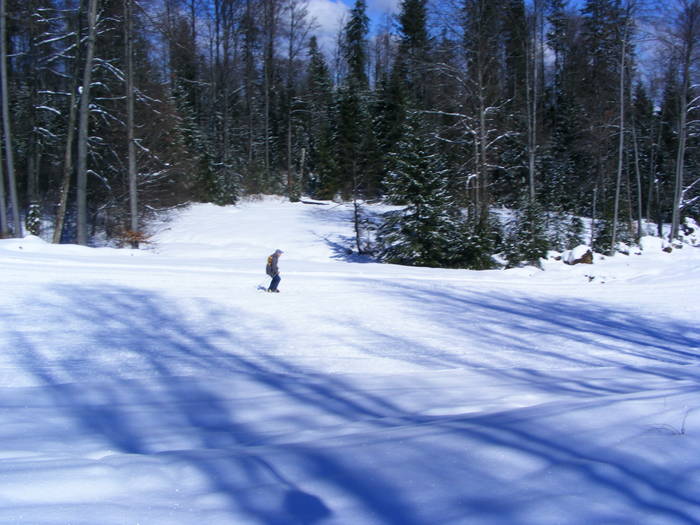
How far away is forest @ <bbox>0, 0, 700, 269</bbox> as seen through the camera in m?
21.9

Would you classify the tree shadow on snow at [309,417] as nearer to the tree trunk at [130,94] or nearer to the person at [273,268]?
the person at [273,268]

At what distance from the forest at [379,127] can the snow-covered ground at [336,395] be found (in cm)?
688

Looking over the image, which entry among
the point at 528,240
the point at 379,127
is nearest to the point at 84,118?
the point at 528,240

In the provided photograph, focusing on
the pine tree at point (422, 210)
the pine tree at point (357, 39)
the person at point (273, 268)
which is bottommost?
the person at point (273, 268)

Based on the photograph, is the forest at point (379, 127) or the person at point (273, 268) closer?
the person at point (273, 268)

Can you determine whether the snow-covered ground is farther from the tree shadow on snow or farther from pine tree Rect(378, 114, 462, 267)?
pine tree Rect(378, 114, 462, 267)

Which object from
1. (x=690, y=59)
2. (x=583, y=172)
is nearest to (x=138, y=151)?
(x=690, y=59)

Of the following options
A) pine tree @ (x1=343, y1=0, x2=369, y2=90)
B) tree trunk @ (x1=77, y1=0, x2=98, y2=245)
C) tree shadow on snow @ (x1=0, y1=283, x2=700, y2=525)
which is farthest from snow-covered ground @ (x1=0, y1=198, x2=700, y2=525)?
pine tree @ (x1=343, y1=0, x2=369, y2=90)

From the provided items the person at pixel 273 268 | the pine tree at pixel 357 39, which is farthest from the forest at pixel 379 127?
the person at pixel 273 268

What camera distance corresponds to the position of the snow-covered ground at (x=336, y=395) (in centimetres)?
298

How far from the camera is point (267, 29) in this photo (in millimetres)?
43469

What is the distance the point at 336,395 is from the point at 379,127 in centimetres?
3729

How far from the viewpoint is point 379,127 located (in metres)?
41.2

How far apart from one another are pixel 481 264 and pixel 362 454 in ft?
60.9
